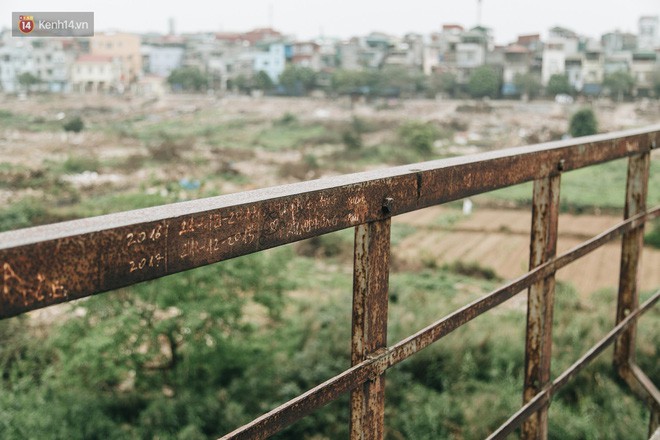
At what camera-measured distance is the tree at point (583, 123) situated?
1271 inches

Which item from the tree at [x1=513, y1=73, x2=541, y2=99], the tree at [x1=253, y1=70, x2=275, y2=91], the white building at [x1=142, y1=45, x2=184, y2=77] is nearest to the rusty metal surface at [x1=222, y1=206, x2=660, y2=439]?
the tree at [x1=513, y1=73, x2=541, y2=99]

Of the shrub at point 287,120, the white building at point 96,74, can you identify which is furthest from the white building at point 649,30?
the white building at point 96,74

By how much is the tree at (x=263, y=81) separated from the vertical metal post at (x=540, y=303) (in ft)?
A: 163

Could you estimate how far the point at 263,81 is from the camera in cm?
5028

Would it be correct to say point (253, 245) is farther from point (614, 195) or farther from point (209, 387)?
point (614, 195)

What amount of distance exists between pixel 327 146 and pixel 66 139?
13.9m

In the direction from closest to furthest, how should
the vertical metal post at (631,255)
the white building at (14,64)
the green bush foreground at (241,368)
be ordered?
the vertical metal post at (631,255) < the green bush foreground at (241,368) < the white building at (14,64)

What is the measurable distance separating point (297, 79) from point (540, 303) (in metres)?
50.0

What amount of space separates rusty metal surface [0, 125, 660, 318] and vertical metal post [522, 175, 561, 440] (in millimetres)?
337

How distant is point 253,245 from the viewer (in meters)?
0.79

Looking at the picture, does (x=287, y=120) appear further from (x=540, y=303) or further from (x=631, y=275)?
(x=540, y=303)

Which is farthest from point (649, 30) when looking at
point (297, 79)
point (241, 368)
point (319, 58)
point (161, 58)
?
point (241, 368)

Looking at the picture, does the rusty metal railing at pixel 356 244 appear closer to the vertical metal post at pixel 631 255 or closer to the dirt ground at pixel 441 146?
the vertical metal post at pixel 631 255

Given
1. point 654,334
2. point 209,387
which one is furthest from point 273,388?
point 654,334
